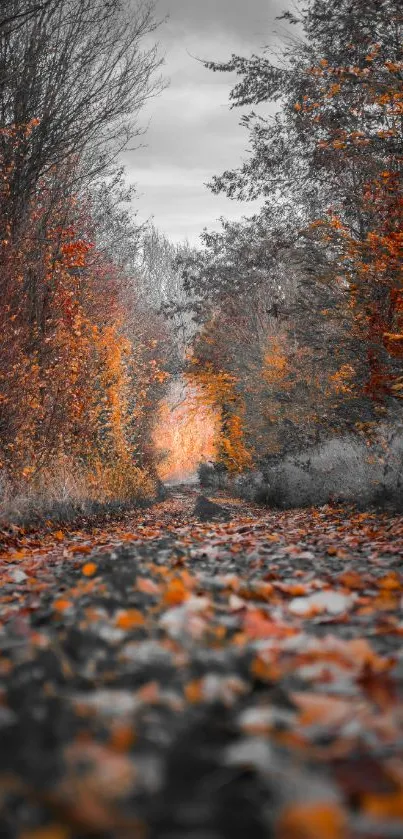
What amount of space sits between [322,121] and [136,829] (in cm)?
1411

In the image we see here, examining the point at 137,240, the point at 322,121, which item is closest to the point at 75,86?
the point at 322,121

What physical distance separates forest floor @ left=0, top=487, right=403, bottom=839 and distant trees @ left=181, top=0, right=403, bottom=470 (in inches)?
331

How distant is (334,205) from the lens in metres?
17.9

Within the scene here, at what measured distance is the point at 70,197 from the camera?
15.9 metres

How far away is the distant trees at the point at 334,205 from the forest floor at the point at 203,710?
27.6ft

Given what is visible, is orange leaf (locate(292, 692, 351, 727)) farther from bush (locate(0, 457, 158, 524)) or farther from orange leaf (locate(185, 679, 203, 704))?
bush (locate(0, 457, 158, 524))

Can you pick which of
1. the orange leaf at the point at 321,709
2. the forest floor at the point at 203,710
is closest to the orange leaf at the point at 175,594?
the forest floor at the point at 203,710

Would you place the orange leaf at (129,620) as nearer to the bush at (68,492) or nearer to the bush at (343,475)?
the bush at (68,492)

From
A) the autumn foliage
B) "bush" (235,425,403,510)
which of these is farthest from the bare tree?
"bush" (235,425,403,510)

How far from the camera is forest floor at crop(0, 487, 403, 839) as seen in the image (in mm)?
1606

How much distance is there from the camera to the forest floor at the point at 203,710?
5.27ft

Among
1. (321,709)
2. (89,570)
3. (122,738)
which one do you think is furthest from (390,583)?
(122,738)

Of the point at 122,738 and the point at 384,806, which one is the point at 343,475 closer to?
the point at 122,738

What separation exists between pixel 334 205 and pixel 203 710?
1728 centimetres
